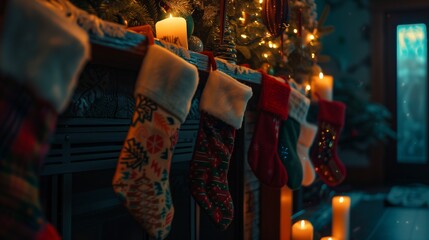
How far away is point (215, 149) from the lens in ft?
4.36

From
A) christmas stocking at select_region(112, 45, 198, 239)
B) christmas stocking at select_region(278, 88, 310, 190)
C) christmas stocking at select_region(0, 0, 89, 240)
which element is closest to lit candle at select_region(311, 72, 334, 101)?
christmas stocking at select_region(278, 88, 310, 190)

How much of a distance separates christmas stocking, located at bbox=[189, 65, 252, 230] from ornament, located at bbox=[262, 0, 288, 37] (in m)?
0.33

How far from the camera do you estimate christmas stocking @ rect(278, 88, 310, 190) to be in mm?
1859

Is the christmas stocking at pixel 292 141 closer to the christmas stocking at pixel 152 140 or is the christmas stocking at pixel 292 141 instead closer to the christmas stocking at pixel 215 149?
the christmas stocking at pixel 215 149

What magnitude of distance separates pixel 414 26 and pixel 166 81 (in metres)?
3.96

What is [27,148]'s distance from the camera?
682 mm

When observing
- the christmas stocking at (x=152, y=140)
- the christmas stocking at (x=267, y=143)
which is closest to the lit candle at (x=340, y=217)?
the christmas stocking at (x=267, y=143)

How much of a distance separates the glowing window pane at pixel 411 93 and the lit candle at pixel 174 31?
3.66 metres

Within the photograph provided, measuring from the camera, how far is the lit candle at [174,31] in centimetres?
125

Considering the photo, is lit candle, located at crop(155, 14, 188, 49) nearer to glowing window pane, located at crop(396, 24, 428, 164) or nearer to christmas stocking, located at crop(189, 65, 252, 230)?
christmas stocking, located at crop(189, 65, 252, 230)

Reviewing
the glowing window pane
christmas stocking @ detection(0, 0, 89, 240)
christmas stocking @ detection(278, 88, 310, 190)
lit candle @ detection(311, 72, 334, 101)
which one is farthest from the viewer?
the glowing window pane

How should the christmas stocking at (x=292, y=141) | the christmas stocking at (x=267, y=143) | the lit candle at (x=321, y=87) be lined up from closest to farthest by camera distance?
the christmas stocking at (x=267, y=143) → the christmas stocking at (x=292, y=141) → the lit candle at (x=321, y=87)

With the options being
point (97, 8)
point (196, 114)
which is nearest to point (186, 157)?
point (196, 114)

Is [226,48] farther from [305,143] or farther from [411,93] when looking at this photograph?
[411,93]
